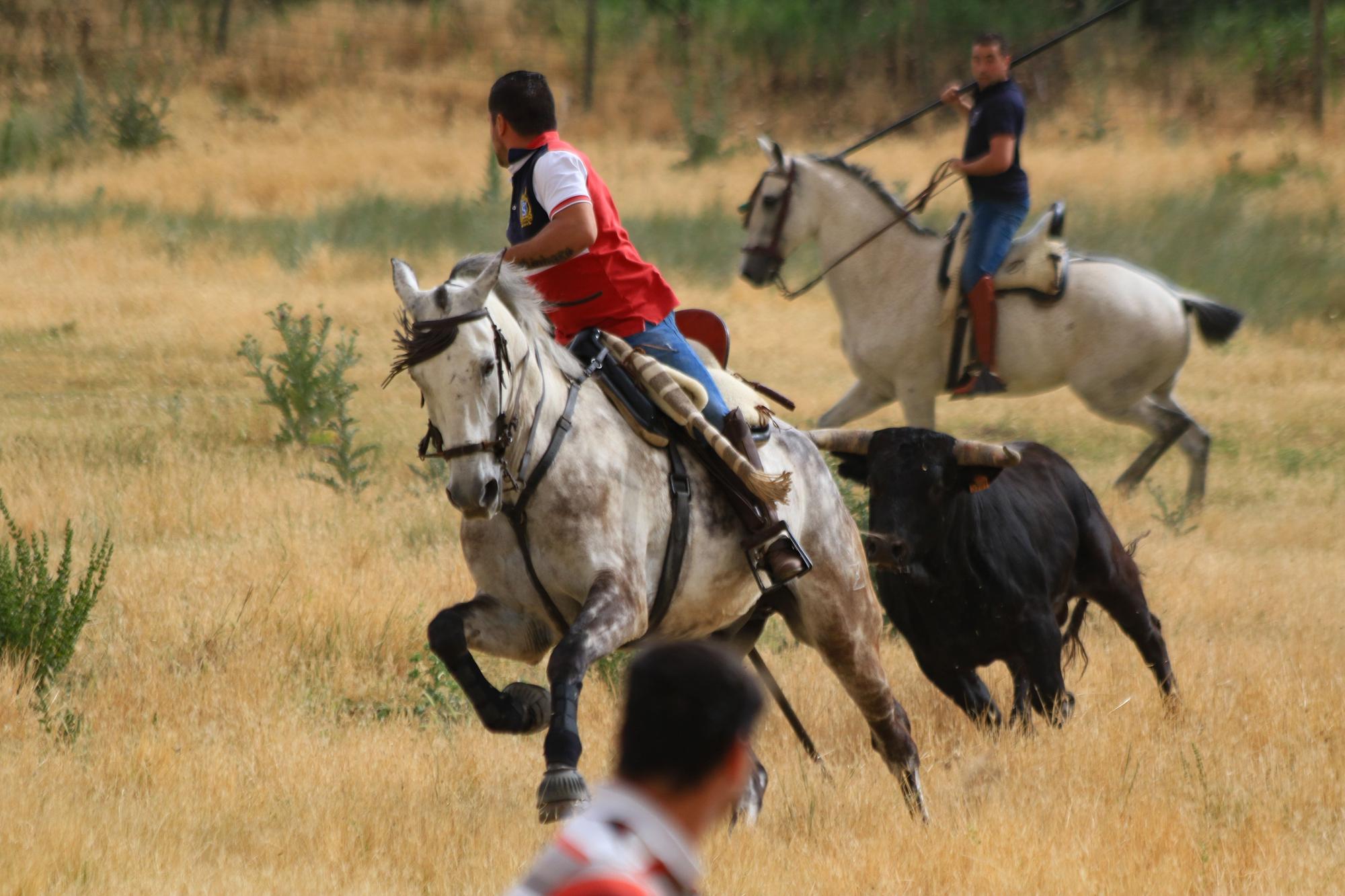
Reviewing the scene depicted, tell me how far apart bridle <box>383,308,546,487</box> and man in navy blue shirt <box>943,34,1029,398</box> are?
6.66 meters

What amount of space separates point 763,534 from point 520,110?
1.64 metres

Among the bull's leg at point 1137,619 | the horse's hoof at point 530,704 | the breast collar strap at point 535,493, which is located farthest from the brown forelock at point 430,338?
the bull's leg at point 1137,619

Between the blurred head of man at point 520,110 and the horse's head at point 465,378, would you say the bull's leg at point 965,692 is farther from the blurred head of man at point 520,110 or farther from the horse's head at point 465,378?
the blurred head of man at point 520,110

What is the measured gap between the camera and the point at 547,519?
5.03 metres

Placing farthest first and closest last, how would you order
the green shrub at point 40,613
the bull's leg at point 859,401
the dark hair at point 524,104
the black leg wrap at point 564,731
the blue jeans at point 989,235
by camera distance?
the bull's leg at point 859,401, the blue jeans at point 989,235, the green shrub at point 40,613, the dark hair at point 524,104, the black leg wrap at point 564,731

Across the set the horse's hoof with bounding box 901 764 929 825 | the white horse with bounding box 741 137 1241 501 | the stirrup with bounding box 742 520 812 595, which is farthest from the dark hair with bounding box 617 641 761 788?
the white horse with bounding box 741 137 1241 501

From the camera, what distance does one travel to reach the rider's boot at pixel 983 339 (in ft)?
38.1

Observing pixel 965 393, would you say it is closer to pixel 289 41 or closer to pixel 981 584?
pixel 981 584

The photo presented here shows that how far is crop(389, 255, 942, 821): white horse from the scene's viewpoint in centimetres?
466

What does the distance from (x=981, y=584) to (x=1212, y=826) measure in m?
1.48

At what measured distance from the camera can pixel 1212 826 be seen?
5566mm

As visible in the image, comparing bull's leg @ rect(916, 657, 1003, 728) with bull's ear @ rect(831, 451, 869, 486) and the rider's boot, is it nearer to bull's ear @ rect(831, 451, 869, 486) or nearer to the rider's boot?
bull's ear @ rect(831, 451, 869, 486)

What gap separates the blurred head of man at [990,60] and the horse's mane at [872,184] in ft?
4.32

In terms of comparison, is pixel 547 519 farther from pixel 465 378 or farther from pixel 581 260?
pixel 581 260
